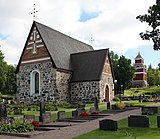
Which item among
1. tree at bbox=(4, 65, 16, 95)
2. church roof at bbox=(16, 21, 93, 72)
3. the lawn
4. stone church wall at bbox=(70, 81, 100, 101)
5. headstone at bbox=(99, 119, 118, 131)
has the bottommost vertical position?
the lawn

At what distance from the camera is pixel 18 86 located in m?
37.7

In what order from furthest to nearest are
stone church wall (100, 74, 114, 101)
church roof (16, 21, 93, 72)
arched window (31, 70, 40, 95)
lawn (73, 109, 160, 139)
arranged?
arched window (31, 70, 40, 95)
stone church wall (100, 74, 114, 101)
church roof (16, 21, 93, 72)
lawn (73, 109, 160, 139)

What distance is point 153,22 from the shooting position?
1948cm

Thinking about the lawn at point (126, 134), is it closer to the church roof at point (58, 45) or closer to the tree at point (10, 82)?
the church roof at point (58, 45)

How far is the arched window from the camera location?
36.3 metres

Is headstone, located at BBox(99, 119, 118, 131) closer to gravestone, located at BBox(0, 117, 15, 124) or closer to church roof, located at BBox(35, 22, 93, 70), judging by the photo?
gravestone, located at BBox(0, 117, 15, 124)

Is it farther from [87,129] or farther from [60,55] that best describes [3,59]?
[87,129]

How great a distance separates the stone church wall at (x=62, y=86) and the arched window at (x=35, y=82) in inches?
129

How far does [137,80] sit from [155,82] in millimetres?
21439

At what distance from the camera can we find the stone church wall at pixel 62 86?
113ft

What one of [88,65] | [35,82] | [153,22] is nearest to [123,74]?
[88,65]

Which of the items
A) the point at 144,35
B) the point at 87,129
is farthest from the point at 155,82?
the point at 87,129

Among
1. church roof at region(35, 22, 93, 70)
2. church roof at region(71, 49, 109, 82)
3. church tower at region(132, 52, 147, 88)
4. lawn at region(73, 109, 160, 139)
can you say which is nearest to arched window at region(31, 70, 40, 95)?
church roof at region(35, 22, 93, 70)

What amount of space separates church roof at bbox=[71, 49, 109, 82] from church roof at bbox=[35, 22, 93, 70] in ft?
4.32
